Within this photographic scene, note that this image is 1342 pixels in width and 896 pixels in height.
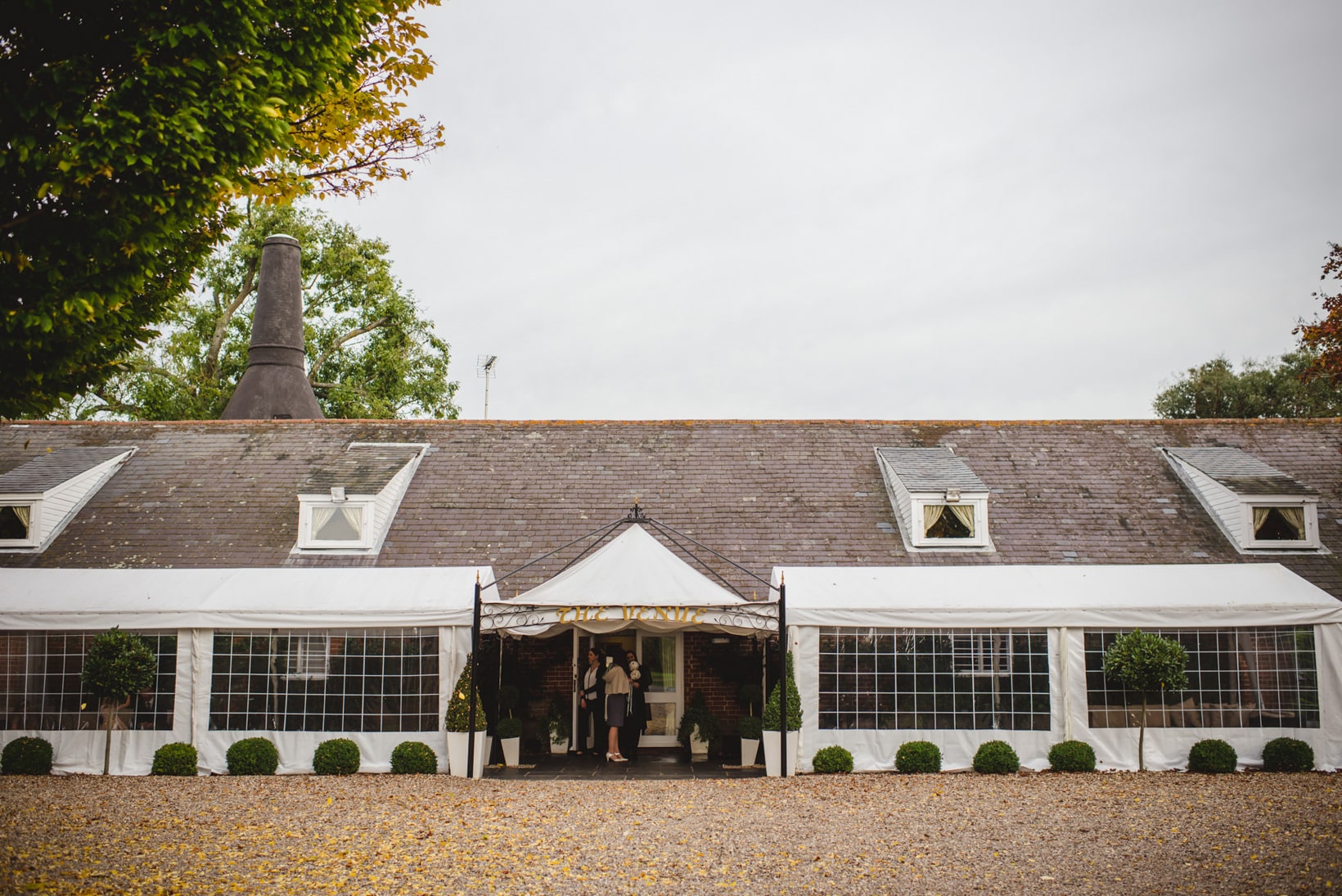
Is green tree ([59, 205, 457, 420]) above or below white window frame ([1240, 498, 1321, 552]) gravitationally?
above

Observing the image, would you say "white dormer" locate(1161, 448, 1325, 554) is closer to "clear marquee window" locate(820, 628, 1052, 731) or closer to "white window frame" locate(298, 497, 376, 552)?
"clear marquee window" locate(820, 628, 1052, 731)

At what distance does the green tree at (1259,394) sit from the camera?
108 ft

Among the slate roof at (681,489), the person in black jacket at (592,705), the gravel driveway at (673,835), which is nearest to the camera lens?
the gravel driveway at (673,835)

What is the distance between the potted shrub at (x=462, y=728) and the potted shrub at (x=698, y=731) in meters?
2.91

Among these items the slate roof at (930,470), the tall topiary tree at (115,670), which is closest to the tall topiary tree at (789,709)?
the slate roof at (930,470)

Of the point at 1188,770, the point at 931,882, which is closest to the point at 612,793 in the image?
the point at 931,882

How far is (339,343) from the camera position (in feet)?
93.0

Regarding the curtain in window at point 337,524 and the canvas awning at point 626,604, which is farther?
the curtain in window at point 337,524

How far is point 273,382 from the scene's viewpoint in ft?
70.0

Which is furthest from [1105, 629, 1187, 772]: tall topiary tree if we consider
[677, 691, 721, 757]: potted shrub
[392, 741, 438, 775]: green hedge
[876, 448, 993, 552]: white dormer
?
[392, 741, 438, 775]: green hedge

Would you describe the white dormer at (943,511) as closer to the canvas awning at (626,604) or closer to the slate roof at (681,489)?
the slate roof at (681,489)

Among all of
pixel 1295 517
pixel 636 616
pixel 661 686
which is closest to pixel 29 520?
pixel 636 616

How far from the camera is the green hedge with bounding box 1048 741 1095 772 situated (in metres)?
12.5

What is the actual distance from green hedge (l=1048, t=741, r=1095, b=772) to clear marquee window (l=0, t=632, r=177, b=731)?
11.3 metres
